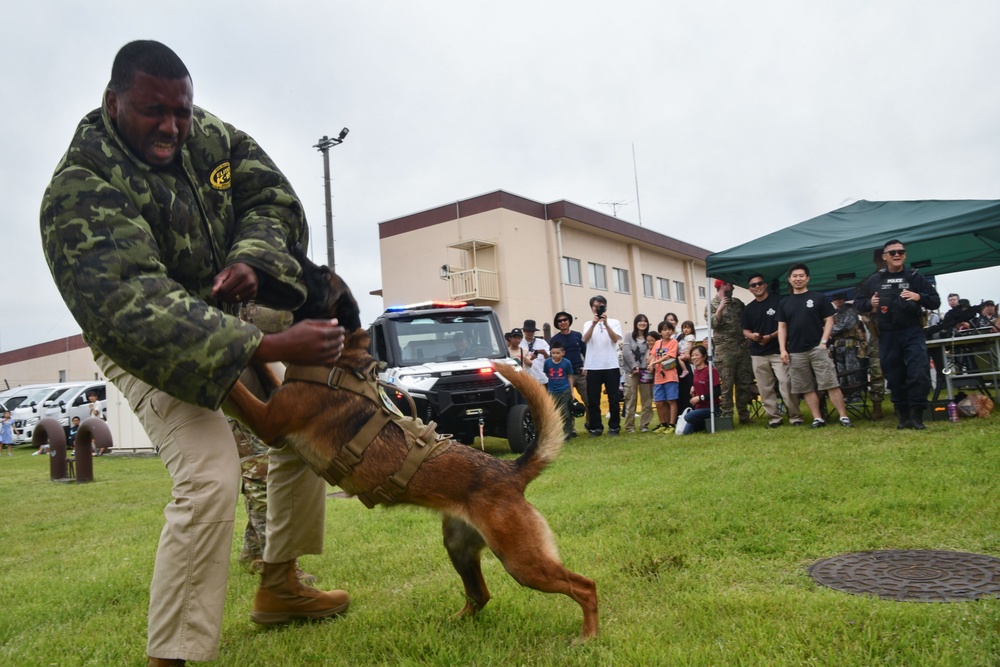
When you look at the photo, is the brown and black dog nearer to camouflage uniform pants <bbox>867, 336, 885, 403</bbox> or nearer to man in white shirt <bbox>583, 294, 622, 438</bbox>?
man in white shirt <bbox>583, 294, 622, 438</bbox>

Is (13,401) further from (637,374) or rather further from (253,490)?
(253,490)

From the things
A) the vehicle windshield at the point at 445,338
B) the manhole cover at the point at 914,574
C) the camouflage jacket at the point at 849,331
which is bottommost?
the manhole cover at the point at 914,574

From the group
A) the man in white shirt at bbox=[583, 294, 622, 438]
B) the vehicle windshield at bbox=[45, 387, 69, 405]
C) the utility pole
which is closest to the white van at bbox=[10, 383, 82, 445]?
the vehicle windshield at bbox=[45, 387, 69, 405]

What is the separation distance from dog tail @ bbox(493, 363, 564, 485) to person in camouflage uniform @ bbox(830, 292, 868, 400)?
7.47 meters

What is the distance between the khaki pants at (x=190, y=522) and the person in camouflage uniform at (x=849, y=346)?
871 cm

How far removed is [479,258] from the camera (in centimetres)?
2717

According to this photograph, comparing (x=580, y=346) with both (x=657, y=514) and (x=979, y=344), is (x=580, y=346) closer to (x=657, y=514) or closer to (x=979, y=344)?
(x=979, y=344)

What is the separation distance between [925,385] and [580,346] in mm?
5067

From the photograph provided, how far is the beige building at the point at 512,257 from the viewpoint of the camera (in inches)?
1045

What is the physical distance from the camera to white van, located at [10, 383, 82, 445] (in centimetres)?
2262

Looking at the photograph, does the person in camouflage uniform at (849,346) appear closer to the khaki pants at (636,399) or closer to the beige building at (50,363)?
the khaki pants at (636,399)

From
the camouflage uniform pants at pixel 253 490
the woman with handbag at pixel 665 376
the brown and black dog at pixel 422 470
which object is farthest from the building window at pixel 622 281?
the brown and black dog at pixel 422 470

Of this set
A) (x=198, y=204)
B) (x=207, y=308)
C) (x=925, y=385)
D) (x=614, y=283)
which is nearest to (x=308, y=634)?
(x=207, y=308)

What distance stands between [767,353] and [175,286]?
8.62 meters
